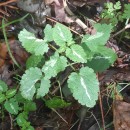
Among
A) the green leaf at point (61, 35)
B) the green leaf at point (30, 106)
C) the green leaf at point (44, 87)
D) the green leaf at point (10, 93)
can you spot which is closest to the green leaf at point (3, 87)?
the green leaf at point (10, 93)

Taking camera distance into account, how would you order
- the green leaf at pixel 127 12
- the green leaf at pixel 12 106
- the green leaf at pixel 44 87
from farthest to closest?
the green leaf at pixel 127 12 < the green leaf at pixel 12 106 < the green leaf at pixel 44 87

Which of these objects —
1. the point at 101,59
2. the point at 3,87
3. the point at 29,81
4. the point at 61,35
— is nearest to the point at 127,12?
the point at 101,59

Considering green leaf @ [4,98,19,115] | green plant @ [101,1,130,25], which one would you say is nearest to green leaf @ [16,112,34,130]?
green leaf @ [4,98,19,115]

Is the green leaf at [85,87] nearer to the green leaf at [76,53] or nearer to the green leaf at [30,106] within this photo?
the green leaf at [76,53]

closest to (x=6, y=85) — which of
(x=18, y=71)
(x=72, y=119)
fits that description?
(x=18, y=71)

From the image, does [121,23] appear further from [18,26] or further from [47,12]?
[18,26]
